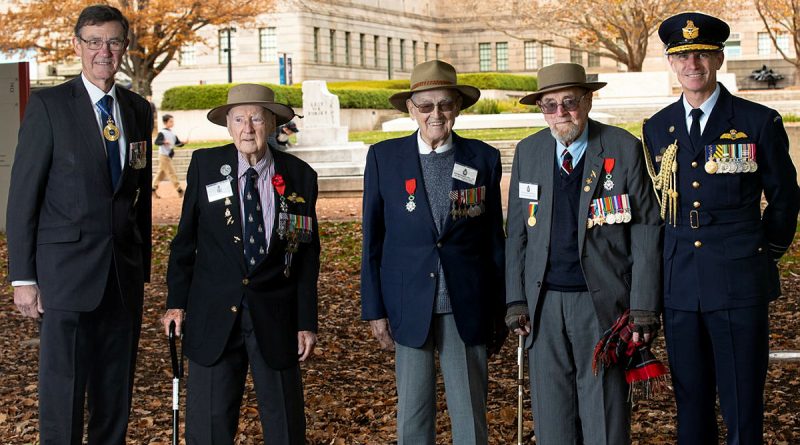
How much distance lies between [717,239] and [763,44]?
219 ft

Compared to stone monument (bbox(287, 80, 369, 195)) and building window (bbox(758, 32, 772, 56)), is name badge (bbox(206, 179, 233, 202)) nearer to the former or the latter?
stone monument (bbox(287, 80, 369, 195))

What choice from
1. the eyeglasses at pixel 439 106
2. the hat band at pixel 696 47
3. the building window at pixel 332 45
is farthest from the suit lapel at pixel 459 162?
the building window at pixel 332 45

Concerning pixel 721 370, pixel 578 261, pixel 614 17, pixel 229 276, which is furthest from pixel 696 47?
pixel 614 17

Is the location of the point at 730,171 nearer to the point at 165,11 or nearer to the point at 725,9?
the point at 165,11

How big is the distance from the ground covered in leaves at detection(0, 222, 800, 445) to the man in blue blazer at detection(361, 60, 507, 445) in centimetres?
180

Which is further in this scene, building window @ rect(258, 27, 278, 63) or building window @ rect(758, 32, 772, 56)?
building window @ rect(758, 32, 772, 56)

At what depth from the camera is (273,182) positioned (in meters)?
5.60

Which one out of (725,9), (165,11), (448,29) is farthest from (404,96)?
(448,29)

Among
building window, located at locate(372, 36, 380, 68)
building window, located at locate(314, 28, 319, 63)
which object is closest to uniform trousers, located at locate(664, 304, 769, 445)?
building window, located at locate(314, 28, 319, 63)

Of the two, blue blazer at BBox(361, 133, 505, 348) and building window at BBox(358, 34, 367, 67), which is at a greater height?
building window at BBox(358, 34, 367, 67)

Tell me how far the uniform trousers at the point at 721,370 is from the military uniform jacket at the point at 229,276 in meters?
1.73

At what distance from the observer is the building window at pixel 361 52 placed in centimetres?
6707

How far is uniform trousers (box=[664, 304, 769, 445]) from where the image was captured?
209 inches

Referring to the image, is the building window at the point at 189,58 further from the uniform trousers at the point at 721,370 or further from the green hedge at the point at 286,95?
the uniform trousers at the point at 721,370
